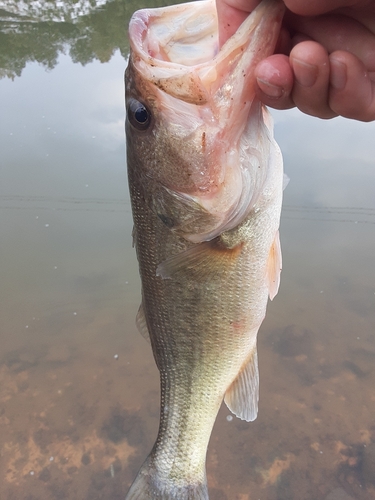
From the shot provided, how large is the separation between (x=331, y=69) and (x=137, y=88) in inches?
19.8

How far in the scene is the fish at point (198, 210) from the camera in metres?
1.05

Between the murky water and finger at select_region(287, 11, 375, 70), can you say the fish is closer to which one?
finger at select_region(287, 11, 375, 70)

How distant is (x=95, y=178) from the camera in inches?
200

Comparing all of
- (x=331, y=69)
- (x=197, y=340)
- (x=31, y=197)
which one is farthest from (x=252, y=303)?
(x=31, y=197)

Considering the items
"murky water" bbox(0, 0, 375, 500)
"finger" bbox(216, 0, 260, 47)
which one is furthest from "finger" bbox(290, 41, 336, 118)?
"murky water" bbox(0, 0, 375, 500)

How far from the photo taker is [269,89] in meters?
0.95

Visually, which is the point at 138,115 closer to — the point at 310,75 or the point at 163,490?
the point at 310,75

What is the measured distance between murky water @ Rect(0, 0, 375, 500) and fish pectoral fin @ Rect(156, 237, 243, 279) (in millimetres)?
1982

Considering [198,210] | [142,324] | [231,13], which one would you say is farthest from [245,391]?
[231,13]

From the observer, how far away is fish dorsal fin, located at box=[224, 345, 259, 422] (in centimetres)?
156

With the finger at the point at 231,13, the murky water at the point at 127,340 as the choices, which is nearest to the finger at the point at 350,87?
the finger at the point at 231,13

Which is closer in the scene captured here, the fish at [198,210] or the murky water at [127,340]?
the fish at [198,210]

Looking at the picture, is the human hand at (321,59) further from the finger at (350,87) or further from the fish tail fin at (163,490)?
the fish tail fin at (163,490)

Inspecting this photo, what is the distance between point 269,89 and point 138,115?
383 millimetres
